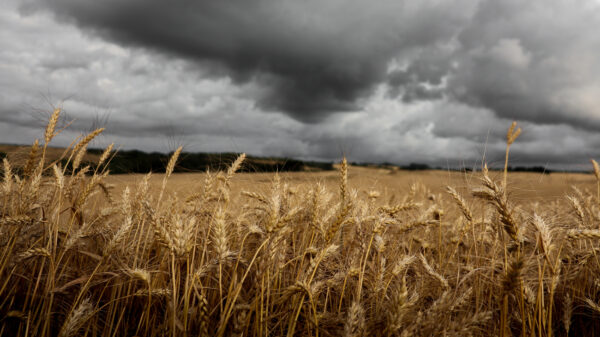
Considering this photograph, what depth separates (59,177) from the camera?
99.3 inches

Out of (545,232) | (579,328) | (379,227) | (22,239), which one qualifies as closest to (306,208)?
(379,227)

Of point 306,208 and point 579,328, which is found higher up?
point 306,208

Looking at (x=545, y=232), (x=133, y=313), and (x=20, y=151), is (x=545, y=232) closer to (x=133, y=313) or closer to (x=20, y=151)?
(x=133, y=313)

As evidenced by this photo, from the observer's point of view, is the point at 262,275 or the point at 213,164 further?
the point at 213,164

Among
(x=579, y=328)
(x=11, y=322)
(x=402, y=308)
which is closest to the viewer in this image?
(x=402, y=308)

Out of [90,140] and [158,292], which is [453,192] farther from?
[90,140]

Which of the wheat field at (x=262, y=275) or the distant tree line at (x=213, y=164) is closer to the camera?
the wheat field at (x=262, y=275)

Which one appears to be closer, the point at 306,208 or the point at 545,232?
the point at 545,232

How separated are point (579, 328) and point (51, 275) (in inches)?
171

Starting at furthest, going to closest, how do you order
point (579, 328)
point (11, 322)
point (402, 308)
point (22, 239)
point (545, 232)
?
point (579, 328) < point (22, 239) < point (11, 322) < point (545, 232) < point (402, 308)

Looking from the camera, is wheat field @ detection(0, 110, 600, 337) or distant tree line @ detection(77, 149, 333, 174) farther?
distant tree line @ detection(77, 149, 333, 174)

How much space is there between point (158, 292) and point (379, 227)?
1.55 meters

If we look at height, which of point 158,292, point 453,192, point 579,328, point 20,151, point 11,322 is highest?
point 20,151

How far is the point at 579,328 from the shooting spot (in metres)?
2.80
